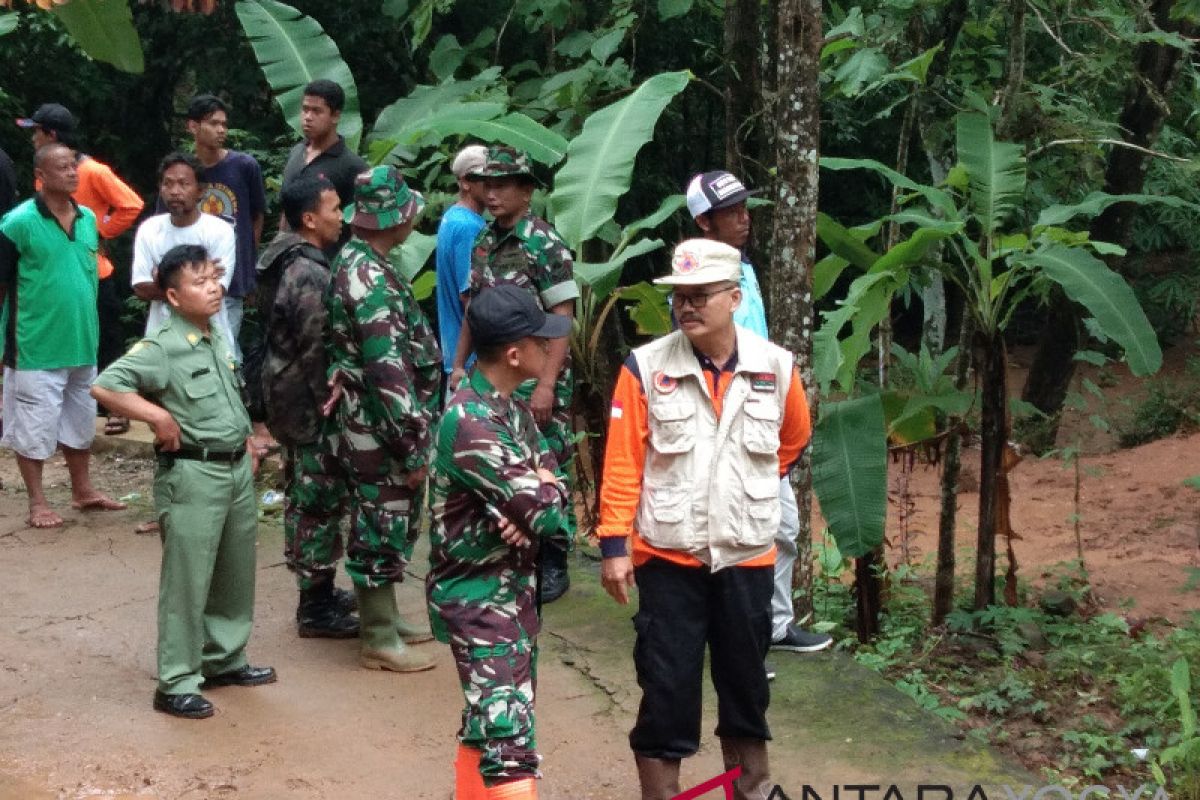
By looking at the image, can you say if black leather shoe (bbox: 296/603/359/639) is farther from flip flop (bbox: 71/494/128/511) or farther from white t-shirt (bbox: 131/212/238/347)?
flip flop (bbox: 71/494/128/511)

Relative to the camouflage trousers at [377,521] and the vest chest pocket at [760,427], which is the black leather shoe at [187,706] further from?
the vest chest pocket at [760,427]

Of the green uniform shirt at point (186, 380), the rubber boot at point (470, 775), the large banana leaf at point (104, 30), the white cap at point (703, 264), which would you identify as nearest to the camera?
the large banana leaf at point (104, 30)

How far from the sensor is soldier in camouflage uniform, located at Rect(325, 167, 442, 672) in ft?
17.6

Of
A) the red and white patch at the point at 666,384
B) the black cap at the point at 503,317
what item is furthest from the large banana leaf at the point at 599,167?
the black cap at the point at 503,317

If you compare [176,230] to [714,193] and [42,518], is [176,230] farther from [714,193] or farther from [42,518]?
[714,193]

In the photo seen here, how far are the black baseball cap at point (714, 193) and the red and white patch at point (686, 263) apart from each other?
900 millimetres

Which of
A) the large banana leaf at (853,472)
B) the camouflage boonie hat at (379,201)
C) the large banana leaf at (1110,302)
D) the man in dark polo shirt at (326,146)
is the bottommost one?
the large banana leaf at (853,472)

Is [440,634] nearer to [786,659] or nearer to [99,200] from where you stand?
[786,659]

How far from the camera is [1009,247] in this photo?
624 cm

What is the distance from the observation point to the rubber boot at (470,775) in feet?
12.8

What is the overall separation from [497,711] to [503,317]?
3.54 feet

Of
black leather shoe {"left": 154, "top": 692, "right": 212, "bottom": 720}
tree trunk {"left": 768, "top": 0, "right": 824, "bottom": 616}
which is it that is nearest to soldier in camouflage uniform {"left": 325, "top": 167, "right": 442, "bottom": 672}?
black leather shoe {"left": 154, "top": 692, "right": 212, "bottom": 720}

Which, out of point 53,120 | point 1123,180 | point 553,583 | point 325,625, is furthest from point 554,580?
point 1123,180

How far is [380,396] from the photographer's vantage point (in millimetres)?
5387
